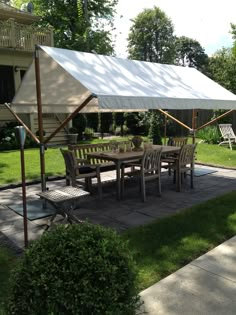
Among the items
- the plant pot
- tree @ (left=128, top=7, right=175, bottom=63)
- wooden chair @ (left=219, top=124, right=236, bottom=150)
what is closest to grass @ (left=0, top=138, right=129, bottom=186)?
the plant pot

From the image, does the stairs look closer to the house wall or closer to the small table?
the house wall

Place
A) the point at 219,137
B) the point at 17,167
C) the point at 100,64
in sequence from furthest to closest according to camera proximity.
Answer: the point at 219,137
the point at 17,167
the point at 100,64

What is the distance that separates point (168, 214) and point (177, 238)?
3.71 feet

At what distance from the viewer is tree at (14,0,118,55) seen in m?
→ 23.6

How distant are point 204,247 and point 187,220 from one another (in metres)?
1.02

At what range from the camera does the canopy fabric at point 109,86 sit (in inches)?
211

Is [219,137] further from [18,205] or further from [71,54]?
[18,205]

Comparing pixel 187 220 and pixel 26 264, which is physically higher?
pixel 26 264

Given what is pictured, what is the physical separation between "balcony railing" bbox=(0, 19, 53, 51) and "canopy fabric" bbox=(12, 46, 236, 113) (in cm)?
1019

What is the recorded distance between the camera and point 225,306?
296cm

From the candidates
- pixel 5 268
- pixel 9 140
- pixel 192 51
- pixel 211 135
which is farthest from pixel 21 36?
pixel 192 51

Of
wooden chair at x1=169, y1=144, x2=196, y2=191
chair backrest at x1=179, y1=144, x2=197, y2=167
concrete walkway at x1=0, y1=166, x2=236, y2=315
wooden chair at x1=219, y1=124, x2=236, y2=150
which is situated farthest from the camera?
wooden chair at x1=219, y1=124, x2=236, y2=150

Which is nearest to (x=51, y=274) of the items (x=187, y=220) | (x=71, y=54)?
(x=187, y=220)

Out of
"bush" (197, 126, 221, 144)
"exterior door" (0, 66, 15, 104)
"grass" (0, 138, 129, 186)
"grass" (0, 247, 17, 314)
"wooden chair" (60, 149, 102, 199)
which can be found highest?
"exterior door" (0, 66, 15, 104)
